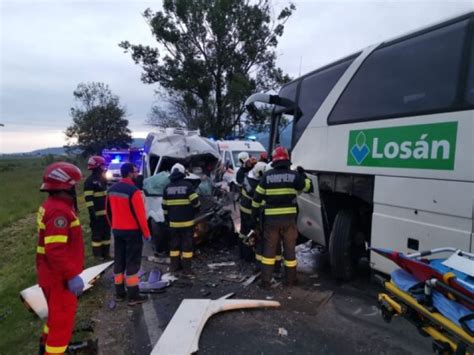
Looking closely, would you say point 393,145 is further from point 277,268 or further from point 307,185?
point 277,268

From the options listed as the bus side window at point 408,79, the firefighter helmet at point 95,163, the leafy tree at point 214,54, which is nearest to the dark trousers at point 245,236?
the bus side window at point 408,79

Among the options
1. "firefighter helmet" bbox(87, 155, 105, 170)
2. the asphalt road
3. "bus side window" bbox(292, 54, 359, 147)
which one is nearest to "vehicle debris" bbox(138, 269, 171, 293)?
the asphalt road

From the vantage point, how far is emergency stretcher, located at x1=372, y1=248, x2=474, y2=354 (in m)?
2.35

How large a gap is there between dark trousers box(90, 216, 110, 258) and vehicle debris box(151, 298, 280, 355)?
3.07 m

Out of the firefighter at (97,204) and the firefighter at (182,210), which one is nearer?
the firefighter at (182,210)

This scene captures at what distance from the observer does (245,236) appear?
21.5ft

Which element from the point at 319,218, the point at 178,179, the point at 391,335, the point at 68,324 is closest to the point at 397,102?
the point at 319,218

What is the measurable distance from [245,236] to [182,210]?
1.25 meters

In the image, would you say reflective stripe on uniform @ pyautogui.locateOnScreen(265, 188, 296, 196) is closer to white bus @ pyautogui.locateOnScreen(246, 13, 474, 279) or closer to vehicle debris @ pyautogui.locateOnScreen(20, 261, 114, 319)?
white bus @ pyautogui.locateOnScreen(246, 13, 474, 279)

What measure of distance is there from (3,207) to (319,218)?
1429cm

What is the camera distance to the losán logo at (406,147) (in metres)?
3.50

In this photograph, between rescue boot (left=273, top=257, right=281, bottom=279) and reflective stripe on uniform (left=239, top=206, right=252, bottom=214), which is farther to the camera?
reflective stripe on uniform (left=239, top=206, right=252, bottom=214)

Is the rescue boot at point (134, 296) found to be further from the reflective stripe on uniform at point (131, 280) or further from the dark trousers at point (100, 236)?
the dark trousers at point (100, 236)

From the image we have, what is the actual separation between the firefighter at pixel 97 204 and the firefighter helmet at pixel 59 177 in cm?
382
